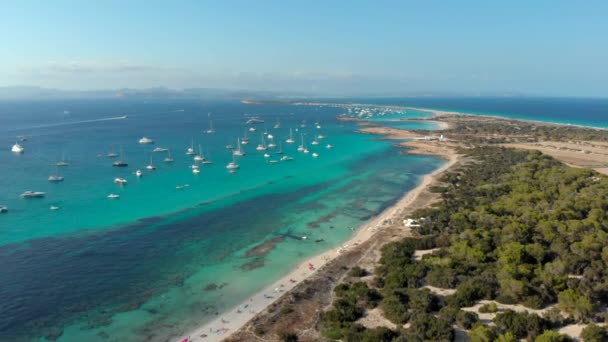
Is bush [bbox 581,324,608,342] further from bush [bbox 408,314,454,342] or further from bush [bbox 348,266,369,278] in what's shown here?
bush [bbox 348,266,369,278]

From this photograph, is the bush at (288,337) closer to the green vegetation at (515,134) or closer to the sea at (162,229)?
the sea at (162,229)

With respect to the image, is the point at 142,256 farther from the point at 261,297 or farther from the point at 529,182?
the point at 529,182

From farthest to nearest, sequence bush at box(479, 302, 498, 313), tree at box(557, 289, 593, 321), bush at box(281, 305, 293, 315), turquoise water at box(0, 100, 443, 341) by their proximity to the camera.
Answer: turquoise water at box(0, 100, 443, 341)
bush at box(281, 305, 293, 315)
bush at box(479, 302, 498, 313)
tree at box(557, 289, 593, 321)

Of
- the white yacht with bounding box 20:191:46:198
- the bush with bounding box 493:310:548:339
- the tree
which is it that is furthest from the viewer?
the white yacht with bounding box 20:191:46:198

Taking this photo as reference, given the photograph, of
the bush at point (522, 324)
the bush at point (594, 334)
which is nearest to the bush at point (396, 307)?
the bush at point (522, 324)

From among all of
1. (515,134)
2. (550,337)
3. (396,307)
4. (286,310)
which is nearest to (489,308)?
(550,337)

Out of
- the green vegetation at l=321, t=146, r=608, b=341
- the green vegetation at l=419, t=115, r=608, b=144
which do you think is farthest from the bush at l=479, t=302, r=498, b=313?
the green vegetation at l=419, t=115, r=608, b=144
